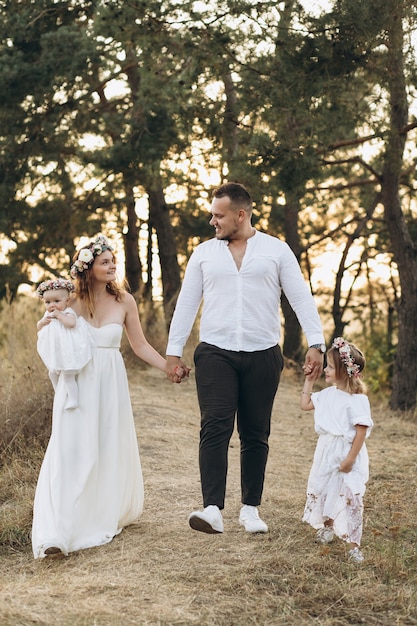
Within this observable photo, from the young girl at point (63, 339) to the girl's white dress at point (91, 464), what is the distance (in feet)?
0.22

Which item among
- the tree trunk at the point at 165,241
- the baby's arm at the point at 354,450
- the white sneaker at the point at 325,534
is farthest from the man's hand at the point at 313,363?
the tree trunk at the point at 165,241

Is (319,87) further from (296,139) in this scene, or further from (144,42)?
(144,42)

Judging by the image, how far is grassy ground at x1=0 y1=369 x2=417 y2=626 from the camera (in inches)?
173

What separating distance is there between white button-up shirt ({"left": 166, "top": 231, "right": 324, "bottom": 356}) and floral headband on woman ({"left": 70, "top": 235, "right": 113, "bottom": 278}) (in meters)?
0.59

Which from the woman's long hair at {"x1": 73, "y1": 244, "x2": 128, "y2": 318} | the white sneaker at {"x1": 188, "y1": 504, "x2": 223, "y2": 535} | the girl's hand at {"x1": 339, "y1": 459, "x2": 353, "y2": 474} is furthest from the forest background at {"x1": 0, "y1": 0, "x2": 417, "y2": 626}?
the woman's long hair at {"x1": 73, "y1": 244, "x2": 128, "y2": 318}

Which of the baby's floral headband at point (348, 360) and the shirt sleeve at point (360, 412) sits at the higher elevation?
the baby's floral headband at point (348, 360)

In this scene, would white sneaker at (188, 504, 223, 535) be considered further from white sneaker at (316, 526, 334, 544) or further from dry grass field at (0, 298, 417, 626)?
white sneaker at (316, 526, 334, 544)

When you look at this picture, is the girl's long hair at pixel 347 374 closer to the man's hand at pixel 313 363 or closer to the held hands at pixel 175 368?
the man's hand at pixel 313 363

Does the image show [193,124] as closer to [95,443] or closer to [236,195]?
[236,195]

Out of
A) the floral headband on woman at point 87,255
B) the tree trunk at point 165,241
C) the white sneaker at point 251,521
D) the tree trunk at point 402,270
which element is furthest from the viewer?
the tree trunk at point 165,241

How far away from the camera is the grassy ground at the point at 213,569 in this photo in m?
4.39

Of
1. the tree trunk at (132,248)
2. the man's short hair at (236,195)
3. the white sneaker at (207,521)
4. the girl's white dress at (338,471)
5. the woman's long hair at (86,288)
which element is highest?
the tree trunk at (132,248)

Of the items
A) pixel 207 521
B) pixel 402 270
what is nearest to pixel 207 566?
pixel 207 521

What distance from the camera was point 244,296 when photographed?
554 centimetres
